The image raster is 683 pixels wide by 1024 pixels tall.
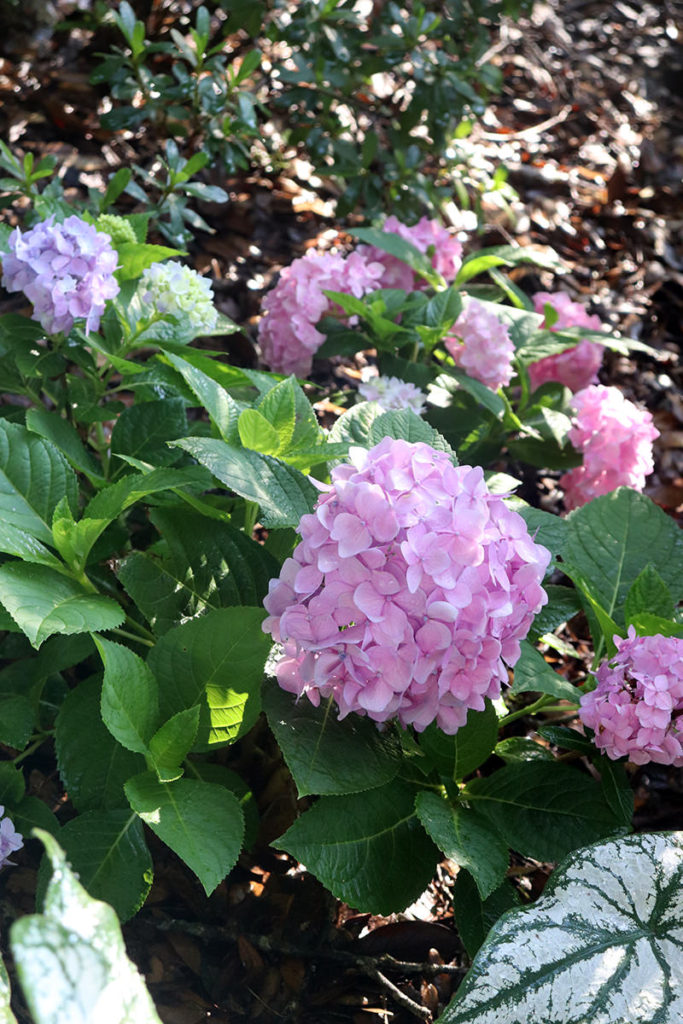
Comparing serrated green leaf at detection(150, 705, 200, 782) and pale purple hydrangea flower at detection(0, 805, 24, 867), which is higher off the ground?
serrated green leaf at detection(150, 705, 200, 782)

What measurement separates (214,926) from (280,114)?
2.83 m

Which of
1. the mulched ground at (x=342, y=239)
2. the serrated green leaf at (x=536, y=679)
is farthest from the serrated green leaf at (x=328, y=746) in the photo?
the mulched ground at (x=342, y=239)

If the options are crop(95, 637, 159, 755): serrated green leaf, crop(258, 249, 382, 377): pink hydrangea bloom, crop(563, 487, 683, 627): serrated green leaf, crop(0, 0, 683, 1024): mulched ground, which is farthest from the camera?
crop(258, 249, 382, 377): pink hydrangea bloom

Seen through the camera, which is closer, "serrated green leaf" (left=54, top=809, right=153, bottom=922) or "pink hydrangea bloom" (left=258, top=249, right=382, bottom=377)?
"serrated green leaf" (left=54, top=809, right=153, bottom=922)

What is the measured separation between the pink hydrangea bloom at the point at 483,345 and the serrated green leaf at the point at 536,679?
30.6 inches

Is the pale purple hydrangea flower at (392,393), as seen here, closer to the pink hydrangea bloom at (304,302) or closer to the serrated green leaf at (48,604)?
the pink hydrangea bloom at (304,302)

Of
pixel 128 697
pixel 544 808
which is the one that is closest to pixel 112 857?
pixel 128 697

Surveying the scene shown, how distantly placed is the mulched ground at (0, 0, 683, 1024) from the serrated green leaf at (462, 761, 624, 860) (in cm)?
28

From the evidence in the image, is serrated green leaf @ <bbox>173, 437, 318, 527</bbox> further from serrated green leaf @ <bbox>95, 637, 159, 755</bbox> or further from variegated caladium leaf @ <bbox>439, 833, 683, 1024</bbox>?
variegated caladium leaf @ <bbox>439, 833, 683, 1024</bbox>

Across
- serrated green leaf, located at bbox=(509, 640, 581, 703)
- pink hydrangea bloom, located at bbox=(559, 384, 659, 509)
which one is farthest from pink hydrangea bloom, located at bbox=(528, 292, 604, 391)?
serrated green leaf, located at bbox=(509, 640, 581, 703)

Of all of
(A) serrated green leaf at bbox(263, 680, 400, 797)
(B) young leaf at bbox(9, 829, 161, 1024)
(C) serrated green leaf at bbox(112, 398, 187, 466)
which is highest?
(B) young leaf at bbox(9, 829, 161, 1024)

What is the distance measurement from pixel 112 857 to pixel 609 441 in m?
1.30

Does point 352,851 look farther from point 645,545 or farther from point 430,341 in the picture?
point 430,341

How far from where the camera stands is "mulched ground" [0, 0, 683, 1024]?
145cm
